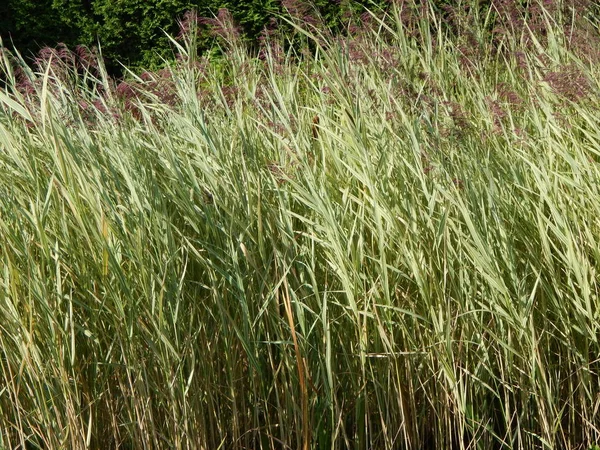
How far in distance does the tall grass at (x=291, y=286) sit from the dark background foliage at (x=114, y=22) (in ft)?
13.1

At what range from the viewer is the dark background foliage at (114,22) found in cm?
677

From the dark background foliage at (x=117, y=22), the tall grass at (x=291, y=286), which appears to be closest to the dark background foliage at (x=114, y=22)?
the dark background foliage at (x=117, y=22)

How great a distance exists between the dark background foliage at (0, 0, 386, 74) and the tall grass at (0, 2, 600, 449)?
4.00 metres

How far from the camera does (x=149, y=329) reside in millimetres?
2422

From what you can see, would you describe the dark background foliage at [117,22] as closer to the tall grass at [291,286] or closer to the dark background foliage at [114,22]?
the dark background foliage at [114,22]

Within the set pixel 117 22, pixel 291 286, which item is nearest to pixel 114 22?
pixel 117 22

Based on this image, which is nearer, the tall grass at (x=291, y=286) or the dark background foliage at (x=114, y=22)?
the tall grass at (x=291, y=286)

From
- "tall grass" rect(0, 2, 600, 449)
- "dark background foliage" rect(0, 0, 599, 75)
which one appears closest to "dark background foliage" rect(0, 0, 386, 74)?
"dark background foliage" rect(0, 0, 599, 75)

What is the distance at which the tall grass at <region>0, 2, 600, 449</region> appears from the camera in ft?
7.71

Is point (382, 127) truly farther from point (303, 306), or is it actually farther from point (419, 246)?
point (303, 306)

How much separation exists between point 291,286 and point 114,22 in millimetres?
4723

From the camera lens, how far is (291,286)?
260 centimetres

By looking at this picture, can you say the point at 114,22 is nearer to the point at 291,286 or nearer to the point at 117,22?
the point at 117,22

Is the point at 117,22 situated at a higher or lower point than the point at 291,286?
lower
